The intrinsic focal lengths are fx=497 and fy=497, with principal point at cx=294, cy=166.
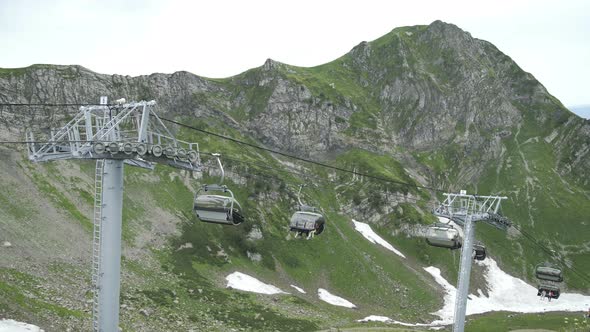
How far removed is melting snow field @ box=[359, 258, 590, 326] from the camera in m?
103

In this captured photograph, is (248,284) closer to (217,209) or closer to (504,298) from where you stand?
(504,298)

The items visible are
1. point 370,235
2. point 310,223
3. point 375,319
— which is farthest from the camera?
point 370,235

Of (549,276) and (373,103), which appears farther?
(373,103)

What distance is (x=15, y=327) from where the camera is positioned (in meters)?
46.5

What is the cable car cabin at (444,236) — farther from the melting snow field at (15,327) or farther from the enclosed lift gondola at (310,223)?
the melting snow field at (15,327)

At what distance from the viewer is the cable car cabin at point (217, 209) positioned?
1044 inches

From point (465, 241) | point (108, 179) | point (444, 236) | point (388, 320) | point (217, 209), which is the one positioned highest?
point (108, 179)

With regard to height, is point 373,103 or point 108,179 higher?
point 373,103

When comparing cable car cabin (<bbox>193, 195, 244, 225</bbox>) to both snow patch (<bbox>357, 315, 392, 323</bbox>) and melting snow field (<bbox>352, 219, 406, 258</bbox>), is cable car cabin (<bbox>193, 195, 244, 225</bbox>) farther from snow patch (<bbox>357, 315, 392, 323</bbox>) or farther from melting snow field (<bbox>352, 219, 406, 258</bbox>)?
melting snow field (<bbox>352, 219, 406, 258</bbox>)

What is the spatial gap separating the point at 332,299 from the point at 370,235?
97.4 feet

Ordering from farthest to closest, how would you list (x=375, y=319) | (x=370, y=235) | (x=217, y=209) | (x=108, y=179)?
(x=370, y=235) → (x=375, y=319) → (x=217, y=209) → (x=108, y=179)

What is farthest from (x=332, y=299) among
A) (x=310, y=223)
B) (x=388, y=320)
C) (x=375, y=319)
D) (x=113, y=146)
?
(x=113, y=146)

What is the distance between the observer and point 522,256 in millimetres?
126938

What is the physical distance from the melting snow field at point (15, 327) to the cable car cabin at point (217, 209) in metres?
30.5
